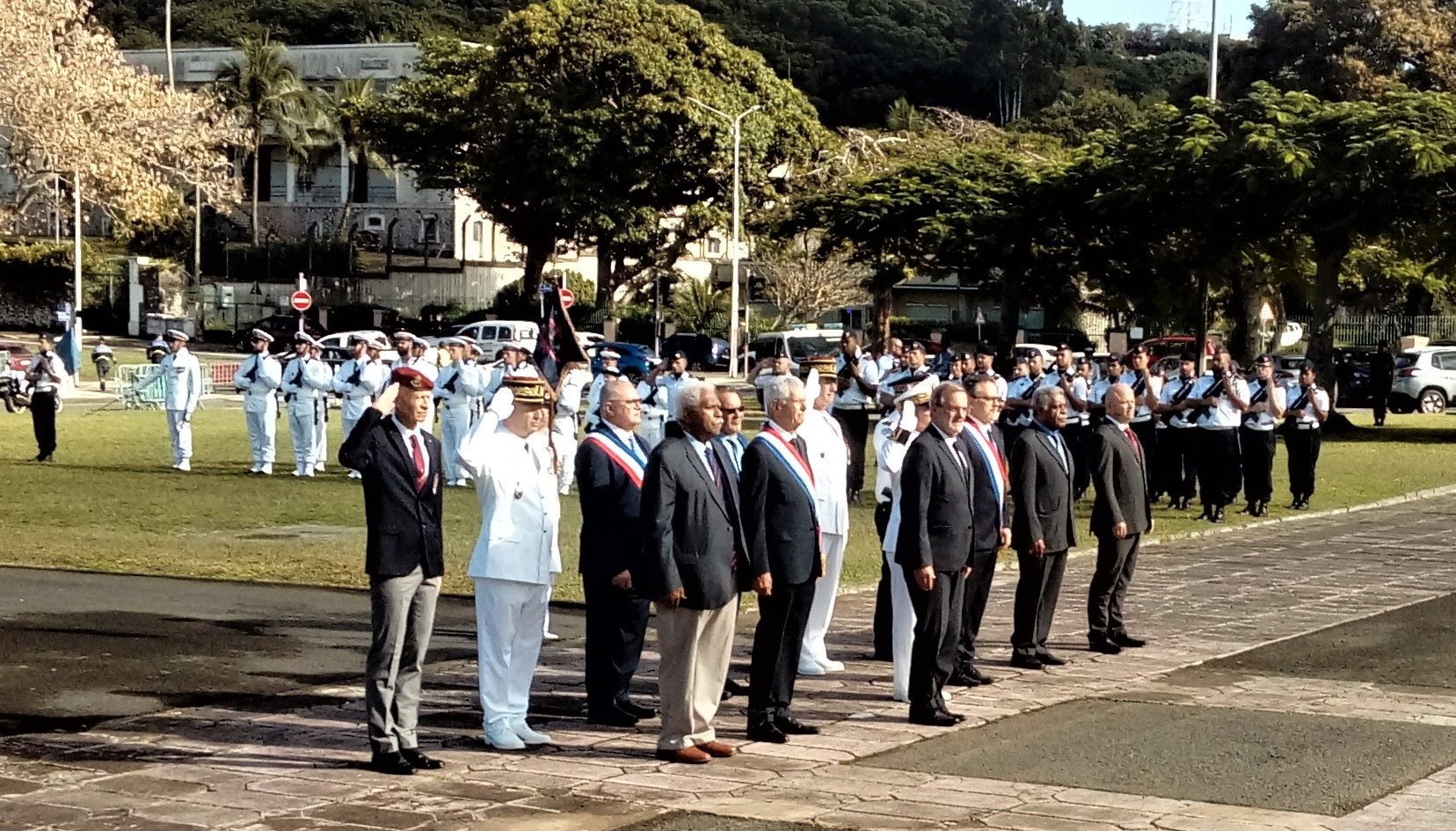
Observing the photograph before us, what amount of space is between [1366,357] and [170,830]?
47176 millimetres

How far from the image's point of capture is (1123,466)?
42.0 feet

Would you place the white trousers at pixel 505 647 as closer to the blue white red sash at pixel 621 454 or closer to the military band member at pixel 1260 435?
the blue white red sash at pixel 621 454

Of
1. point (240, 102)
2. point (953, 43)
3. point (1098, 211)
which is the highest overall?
point (953, 43)

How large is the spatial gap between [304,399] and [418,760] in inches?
722

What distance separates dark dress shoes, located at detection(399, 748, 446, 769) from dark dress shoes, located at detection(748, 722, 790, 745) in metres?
1.61

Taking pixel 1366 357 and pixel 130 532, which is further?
pixel 1366 357

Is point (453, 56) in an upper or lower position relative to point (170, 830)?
upper

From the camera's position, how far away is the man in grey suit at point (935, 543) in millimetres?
10375

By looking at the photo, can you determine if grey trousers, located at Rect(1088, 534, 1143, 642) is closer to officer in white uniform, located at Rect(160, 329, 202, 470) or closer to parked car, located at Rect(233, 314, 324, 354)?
officer in white uniform, located at Rect(160, 329, 202, 470)

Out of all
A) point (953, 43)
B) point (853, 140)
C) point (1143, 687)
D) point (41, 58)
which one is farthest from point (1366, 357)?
point (953, 43)

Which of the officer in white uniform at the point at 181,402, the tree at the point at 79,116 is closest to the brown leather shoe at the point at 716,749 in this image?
the officer in white uniform at the point at 181,402

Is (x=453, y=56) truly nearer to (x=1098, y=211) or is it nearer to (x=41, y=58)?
(x=1098, y=211)

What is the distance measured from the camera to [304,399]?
2698 cm

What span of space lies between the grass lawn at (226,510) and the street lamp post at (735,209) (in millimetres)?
24373
